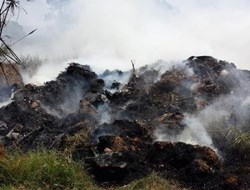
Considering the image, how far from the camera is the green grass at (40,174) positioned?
678cm

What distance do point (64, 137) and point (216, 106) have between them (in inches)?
174

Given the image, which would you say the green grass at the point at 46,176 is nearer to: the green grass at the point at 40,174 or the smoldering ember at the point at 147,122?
the green grass at the point at 40,174

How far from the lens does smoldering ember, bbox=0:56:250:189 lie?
8078 mm

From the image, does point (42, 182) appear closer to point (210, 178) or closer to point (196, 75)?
point (210, 178)

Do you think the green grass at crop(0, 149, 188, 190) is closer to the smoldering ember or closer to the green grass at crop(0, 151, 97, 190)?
the green grass at crop(0, 151, 97, 190)

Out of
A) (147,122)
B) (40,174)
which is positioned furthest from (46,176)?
(147,122)

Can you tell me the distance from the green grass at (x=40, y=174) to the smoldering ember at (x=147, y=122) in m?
0.76

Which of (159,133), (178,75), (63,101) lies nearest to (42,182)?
(159,133)

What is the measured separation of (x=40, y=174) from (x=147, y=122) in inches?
171

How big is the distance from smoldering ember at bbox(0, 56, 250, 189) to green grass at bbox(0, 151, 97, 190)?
76cm

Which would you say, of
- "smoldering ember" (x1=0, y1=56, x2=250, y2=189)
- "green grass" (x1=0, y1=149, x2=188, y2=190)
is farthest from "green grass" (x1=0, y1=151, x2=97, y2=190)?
"smoldering ember" (x1=0, y1=56, x2=250, y2=189)

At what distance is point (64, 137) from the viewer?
30.6ft

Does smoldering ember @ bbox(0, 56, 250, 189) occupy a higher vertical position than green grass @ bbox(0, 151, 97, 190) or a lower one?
higher

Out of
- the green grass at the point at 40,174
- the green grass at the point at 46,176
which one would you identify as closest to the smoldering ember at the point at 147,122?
the green grass at the point at 46,176
